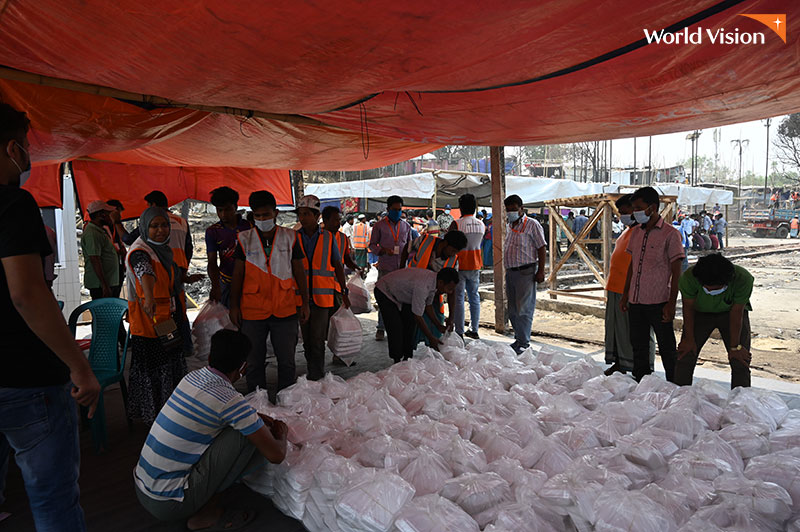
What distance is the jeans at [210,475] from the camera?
2.07 m

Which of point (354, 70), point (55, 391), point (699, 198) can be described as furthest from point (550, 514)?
point (699, 198)

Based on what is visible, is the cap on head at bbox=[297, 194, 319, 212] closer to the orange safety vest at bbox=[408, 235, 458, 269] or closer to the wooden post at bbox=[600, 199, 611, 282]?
the orange safety vest at bbox=[408, 235, 458, 269]

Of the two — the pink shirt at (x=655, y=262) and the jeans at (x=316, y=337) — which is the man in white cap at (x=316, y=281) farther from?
the pink shirt at (x=655, y=262)

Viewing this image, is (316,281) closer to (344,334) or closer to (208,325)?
(344,334)

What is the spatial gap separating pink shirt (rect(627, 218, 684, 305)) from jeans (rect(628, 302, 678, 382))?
3.4 inches

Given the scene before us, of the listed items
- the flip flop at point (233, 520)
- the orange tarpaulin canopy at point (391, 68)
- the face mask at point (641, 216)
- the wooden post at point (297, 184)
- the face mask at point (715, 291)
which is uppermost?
the orange tarpaulin canopy at point (391, 68)

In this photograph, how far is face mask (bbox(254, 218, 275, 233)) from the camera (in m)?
3.35

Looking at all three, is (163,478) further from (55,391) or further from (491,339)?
(491,339)

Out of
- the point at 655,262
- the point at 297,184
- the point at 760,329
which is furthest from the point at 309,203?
the point at 760,329

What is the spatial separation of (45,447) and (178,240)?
3.60m

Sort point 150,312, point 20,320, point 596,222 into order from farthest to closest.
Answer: point 596,222 < point 150,312 < point 20,320

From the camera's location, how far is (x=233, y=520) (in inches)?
87.4

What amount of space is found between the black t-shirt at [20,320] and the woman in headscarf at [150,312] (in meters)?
1.48

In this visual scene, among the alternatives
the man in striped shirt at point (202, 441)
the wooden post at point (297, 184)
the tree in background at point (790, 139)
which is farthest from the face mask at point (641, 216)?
the tree in background at point (790, 139)
